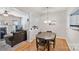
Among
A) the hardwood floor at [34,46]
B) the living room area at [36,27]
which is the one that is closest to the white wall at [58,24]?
the living room area at [36,27]

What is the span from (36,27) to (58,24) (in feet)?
1.45

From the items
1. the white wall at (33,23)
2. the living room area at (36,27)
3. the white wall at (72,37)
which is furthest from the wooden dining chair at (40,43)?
the white wall at (72,37)

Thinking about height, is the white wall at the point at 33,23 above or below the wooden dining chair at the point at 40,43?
above

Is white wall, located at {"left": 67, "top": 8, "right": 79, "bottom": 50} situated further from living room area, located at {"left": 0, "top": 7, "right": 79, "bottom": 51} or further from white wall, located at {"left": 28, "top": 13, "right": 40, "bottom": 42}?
white wall, located at {"left": 28, "top": 13, "right": 40, "bottom": 42}

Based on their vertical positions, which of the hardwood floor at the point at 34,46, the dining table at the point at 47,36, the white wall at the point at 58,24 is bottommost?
the hardwood floor at the point at 34,46

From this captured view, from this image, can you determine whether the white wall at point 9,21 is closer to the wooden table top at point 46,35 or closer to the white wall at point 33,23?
the white wall at point 33,23

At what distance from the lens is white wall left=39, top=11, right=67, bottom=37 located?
6.39 feet

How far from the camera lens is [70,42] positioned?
2014 mm

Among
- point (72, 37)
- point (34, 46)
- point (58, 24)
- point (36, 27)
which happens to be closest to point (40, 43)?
point (34, 46)

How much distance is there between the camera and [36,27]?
2012mm

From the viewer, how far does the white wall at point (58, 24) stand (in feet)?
6.39
